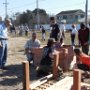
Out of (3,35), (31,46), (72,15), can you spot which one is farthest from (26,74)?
(72,15)

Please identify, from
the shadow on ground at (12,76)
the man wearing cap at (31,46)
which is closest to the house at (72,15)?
the man wearing cap at (31,46)

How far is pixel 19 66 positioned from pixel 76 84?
667 centimetres

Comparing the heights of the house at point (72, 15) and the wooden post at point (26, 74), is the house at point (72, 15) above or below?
above

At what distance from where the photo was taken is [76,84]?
Answer: 5852 mm

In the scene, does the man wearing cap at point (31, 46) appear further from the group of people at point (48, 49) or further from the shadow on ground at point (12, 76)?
the shadow on ground at point (12, 76)

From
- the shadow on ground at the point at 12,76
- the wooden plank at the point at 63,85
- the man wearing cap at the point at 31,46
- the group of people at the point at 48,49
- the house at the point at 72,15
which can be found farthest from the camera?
the house at the point at 72,15

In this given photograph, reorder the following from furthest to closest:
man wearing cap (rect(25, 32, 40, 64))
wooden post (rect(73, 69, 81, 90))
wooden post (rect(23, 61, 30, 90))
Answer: man wearing cap (rect(25, 32, 40, 64)) < wooden post (rect(23, 61, 30, 90)) < wooden post (rect(73, 69, 81, 90))

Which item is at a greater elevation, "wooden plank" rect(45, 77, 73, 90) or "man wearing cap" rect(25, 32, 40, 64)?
"man wearing cap" rect(25, 32, 40, 64)

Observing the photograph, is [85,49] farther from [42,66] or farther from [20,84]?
[20,84]

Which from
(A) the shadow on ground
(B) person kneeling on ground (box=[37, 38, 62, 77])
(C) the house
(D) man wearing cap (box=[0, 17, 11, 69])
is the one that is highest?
(C) the house

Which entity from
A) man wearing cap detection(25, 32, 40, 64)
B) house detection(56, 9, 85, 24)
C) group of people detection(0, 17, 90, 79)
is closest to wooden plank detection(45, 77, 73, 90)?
group of people detection(0, 17, 90, 79)

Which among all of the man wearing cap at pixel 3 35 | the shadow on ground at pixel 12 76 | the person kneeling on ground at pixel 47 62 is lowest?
the shadow on ground at pixel 12 76

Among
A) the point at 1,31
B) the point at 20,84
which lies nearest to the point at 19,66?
the point at 1,31

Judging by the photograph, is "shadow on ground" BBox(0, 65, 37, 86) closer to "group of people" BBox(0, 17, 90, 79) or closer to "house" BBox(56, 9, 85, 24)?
"group of people" BBox(0, 17, 90, 79)
